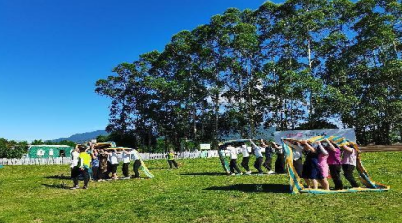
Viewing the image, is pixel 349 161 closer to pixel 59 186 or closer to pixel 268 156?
pixel 268 156

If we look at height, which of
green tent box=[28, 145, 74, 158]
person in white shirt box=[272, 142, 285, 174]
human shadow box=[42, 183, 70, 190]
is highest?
green tent box=[28, 145, 74, 158]

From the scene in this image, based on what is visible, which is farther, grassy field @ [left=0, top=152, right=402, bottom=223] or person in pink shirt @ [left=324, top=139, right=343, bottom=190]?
person in pink shirt @ [left=324, top=139, right=343, bottom=190]

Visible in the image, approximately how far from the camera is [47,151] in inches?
2048

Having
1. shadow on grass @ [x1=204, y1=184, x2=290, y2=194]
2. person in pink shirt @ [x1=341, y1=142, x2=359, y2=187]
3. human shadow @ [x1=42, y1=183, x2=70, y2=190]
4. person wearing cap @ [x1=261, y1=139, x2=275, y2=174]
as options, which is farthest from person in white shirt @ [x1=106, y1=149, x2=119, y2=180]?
person in pink shirt @ [x1=341, y1=142, x2=359, y2=187]

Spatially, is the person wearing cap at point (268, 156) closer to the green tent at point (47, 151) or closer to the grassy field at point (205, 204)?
the grassy field at point (205, 204)

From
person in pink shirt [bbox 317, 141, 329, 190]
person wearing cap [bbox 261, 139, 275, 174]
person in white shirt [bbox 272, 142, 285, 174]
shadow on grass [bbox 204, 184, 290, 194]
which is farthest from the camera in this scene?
person wearing cap [bbox 261, 139, 275, 174]

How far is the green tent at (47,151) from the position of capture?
164ft

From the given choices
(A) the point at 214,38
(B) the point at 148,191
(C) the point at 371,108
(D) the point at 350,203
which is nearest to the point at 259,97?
(A) the point at 214,38

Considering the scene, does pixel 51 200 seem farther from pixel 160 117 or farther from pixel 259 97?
pixel 160 117

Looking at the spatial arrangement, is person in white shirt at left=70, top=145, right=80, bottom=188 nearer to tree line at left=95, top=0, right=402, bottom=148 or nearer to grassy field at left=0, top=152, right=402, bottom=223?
grassy field at left=0, top=152, right=402, bottom=223

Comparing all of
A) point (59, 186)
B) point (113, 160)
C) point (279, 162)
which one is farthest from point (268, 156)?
point (59, 186)

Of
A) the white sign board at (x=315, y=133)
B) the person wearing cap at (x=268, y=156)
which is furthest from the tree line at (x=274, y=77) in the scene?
the person wearing cap at (x=268, y=156)

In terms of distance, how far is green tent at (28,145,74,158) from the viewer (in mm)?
50094

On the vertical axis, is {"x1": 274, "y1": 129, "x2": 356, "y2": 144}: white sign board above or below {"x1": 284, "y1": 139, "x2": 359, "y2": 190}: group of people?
above
